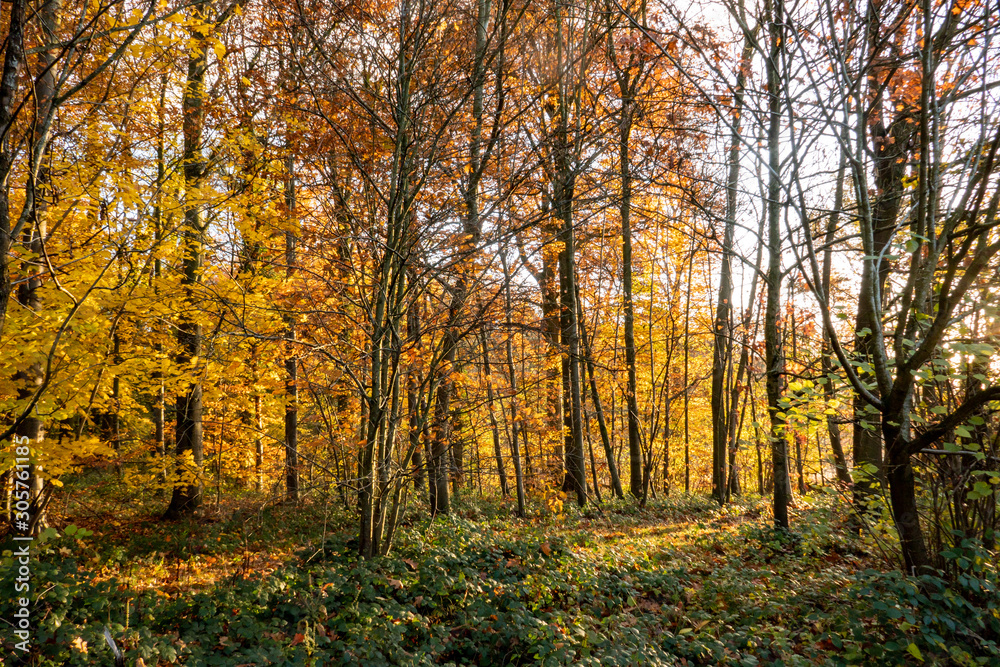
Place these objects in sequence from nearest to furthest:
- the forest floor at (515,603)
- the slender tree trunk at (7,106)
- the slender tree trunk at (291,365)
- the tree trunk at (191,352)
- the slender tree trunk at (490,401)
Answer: the slender tree trunk at (7,106) → the forest floor at (515,603) → the slender tree trunk at (490,401) → the slender tree trunk at (291,365) → the tree trunk at (191,352)

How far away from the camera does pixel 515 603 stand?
173 inches

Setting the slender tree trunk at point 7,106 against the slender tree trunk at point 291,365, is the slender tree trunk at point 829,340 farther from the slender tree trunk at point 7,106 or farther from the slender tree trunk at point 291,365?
the slender tree trunk at point 291,365

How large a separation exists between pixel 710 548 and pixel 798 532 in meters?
1.25

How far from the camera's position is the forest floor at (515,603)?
3406 millimetres

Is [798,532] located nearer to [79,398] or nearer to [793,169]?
[793,169]

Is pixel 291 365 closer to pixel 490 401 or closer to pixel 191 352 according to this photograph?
pixel 191 352

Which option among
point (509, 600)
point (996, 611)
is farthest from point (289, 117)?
point (996, 611)

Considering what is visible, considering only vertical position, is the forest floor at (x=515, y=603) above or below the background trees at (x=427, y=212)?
below

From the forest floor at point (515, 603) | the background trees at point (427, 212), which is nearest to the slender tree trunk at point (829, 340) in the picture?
the background trees at point (427, 212)

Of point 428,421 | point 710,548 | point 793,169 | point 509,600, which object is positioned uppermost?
point 793,169

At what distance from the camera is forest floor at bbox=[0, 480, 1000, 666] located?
3.41m

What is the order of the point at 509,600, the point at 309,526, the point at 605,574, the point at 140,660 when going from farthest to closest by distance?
the point at 309,526, the point at 605,574, the point at 509,600, the point at 140,660

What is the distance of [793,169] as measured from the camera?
3.45 metres

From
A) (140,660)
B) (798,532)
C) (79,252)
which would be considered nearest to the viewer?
(140,660)
